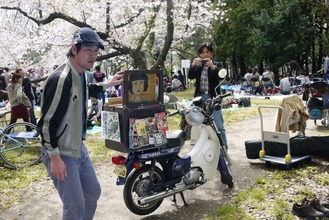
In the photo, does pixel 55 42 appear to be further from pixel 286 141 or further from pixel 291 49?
pixel 291 49

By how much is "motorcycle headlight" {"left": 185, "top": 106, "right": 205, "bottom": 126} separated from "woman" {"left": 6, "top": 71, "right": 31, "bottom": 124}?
523 centimetres

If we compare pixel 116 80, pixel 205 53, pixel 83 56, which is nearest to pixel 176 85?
pixel 205 53

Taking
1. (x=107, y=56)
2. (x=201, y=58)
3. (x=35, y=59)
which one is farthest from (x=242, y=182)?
(x=35, y=59)

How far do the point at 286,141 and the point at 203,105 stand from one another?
154 centimetres

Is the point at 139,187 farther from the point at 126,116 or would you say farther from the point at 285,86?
the point at 285,86

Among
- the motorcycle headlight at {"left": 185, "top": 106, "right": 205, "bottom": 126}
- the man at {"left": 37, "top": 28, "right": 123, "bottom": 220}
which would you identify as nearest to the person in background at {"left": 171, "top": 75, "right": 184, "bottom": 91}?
the motorcycle headlight at {"left": 185, "top": 106, "right": 205, "bottom": 126}

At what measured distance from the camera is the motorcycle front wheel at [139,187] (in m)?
3.65

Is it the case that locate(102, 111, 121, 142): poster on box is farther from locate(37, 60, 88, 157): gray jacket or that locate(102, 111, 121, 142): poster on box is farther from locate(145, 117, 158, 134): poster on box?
locate(37, 60, 88, 157): gray jacket

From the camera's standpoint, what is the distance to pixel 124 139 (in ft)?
11.7

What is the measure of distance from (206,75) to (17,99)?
469 centimetres

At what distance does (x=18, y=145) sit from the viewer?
6.45 m

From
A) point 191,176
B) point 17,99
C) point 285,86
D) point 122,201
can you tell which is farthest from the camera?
point 285,86

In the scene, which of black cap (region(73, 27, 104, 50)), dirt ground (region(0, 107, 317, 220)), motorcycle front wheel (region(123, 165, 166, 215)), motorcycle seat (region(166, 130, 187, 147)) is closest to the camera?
black cap (region(73, 27, 104, 50))

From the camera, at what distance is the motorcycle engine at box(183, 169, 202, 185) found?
4055 mm
